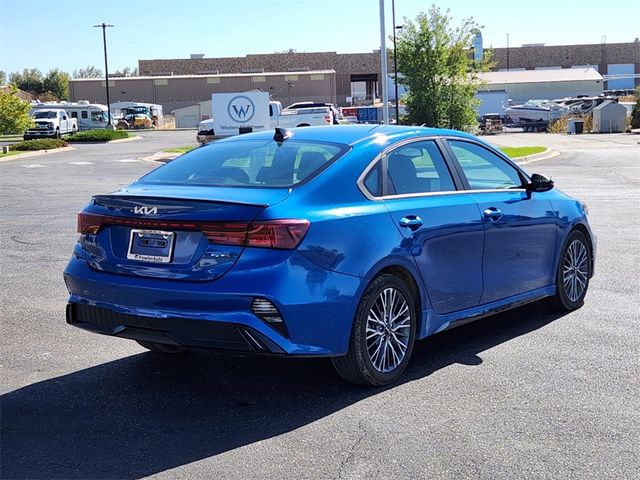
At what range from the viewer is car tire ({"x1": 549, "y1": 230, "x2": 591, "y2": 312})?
23.7ft

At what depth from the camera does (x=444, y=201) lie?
592 cm

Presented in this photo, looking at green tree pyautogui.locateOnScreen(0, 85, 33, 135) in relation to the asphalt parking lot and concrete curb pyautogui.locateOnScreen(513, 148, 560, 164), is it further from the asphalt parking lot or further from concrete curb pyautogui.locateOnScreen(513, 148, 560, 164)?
the asphalt parking lot

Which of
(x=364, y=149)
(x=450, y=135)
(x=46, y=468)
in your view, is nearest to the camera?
(x=46, y=468)

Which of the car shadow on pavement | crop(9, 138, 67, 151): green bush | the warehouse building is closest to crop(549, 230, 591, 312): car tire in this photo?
the car shadow on pavement

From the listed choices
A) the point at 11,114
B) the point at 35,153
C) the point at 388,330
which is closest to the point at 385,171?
the point at 388,330

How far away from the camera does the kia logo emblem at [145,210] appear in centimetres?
496

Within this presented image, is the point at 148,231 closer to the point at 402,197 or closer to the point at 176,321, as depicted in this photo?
the point at 176,321

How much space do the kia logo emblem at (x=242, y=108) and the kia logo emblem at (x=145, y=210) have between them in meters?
26.9

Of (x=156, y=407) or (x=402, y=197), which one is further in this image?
(x=402, y=197)

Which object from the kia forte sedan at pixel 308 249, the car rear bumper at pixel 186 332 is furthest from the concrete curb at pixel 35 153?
the car rear bumper at pixel 186 332

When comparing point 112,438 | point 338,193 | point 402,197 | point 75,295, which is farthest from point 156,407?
point 402,197

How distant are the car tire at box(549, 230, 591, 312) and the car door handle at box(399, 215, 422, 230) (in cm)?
210

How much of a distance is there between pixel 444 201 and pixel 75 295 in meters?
2.56

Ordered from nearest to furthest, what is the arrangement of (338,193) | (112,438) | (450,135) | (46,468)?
1. (46,468)
2. (112,438)
3. (338,193)
4. (450,135)
